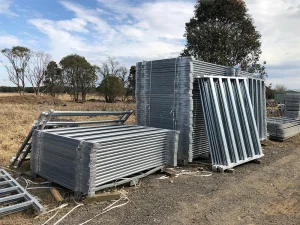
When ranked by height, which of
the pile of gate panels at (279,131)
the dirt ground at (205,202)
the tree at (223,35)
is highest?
the tree at (223,35)

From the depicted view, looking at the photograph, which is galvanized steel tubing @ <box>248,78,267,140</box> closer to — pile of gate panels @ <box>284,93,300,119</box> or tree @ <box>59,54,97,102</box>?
pile of gate panels @ <box>284,93,300,119</box>

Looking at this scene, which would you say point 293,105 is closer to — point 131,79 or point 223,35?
point 223,35

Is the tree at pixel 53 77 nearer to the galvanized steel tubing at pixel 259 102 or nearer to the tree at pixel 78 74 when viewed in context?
the tree at pixel 78 74

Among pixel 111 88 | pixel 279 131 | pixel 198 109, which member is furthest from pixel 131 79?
pixel 198 109

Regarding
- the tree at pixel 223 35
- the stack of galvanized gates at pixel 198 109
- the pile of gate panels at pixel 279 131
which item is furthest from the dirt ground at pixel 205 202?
the tree at pixel 223 35

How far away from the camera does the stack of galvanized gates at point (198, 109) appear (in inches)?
241

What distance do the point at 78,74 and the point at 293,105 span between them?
25.3 m

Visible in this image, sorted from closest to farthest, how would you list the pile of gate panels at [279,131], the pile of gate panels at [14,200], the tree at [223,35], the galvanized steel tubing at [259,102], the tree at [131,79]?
the pile of gate panels at [14,200] → the galvanized steel tubing at [259,102] → the pile of gate panels at [279,131] → the tree at [223,35] → the tree at [131,79]

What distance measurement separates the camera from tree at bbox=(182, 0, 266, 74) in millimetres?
15164

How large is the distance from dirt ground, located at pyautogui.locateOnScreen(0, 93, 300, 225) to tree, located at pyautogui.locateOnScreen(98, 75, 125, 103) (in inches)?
1059

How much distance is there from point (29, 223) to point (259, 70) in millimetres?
16324

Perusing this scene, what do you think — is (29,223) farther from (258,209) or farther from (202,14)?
(202,14)

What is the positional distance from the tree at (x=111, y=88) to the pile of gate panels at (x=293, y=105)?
65.9 ft

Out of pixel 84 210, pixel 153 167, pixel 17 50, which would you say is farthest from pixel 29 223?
pixel 17 50
